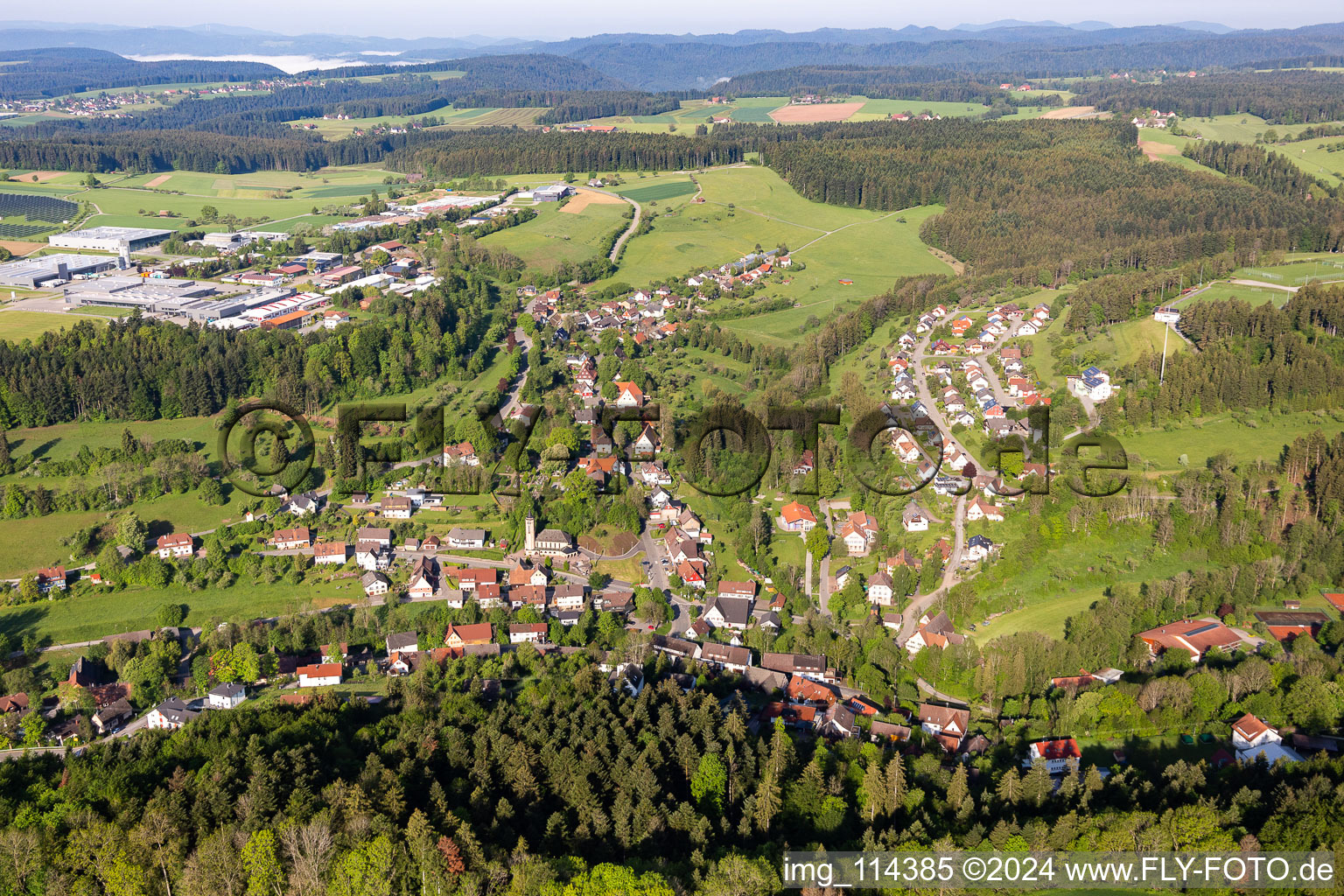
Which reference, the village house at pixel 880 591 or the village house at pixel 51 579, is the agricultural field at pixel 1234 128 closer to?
the village house at pixel 880 591

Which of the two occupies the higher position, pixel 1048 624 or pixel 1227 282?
pixel 1227 282

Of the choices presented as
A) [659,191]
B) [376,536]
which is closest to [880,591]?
[376,536]

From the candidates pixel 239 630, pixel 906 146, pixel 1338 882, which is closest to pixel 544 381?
pixel 239 630

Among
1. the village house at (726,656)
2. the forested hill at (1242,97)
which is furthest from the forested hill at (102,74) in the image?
the village house at (726,656)

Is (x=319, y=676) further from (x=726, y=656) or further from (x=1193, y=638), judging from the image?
(x=1193, y=638)

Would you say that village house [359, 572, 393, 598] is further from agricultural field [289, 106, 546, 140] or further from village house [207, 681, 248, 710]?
agricultural field [289, 106, 546, 140]

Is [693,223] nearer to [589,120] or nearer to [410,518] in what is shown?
[410,518]

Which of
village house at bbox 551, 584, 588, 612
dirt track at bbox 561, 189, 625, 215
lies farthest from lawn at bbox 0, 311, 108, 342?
dirt track at bbox 561, 189, 625, 215
